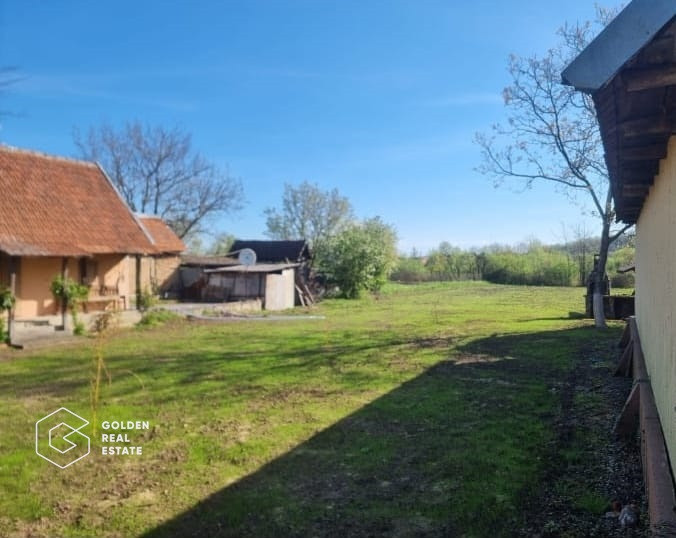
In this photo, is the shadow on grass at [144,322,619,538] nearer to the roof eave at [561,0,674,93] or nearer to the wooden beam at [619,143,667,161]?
the wooden beam at [619,143,667,161]

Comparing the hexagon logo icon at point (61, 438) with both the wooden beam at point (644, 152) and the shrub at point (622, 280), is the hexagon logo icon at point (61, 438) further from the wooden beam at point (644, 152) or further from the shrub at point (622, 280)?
the shrub at point (622, 280)

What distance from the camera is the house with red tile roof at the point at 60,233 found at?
13406 mm

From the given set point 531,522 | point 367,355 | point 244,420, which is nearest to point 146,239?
point 367,355

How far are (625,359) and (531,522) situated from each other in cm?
533

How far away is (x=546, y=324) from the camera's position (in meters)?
15.1

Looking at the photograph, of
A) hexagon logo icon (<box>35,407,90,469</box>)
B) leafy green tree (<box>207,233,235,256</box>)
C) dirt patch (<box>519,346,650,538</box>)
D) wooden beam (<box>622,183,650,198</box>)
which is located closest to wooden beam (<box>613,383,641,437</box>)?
dirt patch (<box>519,346,650,538</box>)

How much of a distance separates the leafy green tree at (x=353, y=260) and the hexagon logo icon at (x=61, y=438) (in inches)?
926

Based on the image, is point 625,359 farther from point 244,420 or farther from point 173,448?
point 173,448

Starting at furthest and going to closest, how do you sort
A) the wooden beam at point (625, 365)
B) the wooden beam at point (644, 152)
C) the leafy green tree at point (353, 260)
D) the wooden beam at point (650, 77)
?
the leafy green tree at point (353, 260) → the wooden beam at point (625, 365) → the wooden beam at point (644, 152) → the wooden beam at point (650, 77)

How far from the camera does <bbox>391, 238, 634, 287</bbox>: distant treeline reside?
32.7 metres

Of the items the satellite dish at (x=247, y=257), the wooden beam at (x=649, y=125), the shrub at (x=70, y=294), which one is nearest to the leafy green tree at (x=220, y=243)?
the satellite dish at (x=247, y=257)

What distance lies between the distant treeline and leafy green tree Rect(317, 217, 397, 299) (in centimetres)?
1244

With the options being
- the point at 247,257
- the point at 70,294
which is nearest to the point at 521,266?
the point at 247,257

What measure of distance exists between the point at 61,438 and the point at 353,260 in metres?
24.5
